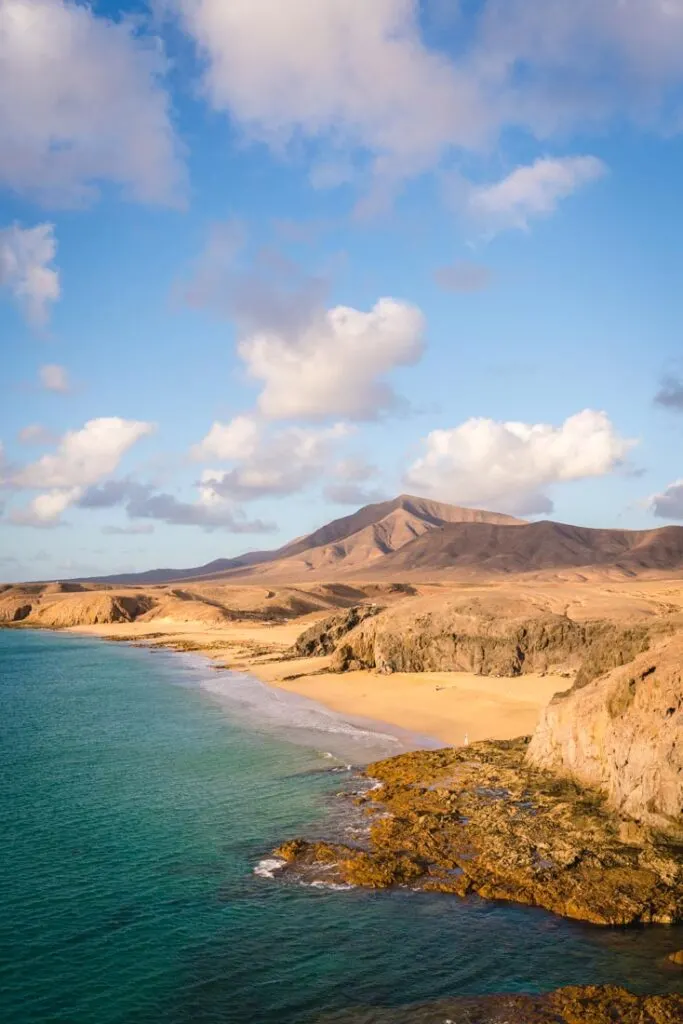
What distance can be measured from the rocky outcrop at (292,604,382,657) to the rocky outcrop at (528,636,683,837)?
36.8 m

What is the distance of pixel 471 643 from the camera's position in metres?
49.6

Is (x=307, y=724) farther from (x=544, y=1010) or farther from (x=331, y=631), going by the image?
(x=544, y=1010)

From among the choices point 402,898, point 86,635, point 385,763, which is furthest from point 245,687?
point 86,635

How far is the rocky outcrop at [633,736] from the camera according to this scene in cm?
1983

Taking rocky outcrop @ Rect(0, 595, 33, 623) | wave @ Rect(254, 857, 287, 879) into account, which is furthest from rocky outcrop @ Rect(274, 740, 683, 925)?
rocky outcrop @ Rect(0, 595, 33, 623)

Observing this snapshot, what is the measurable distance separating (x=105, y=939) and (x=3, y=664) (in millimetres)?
61519

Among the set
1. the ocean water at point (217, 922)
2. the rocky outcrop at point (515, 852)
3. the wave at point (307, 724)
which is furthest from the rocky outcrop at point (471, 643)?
the rocky outcrop at point (515, 852)

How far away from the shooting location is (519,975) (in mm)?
13844

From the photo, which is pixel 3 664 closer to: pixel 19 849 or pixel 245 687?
pixel 245 687

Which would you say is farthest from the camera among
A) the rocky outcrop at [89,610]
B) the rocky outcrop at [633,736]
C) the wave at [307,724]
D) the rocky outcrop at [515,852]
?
the rocky outcrop at [89,610]

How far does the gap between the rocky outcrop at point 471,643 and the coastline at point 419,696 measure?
4.01 feet

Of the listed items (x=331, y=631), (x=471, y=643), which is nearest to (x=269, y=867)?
(x=471, y=643)

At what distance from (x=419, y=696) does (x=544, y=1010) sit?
30.9 meters

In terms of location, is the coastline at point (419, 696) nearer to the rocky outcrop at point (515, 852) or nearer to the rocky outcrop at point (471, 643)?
the rocky outcrop at point (471, 643)
